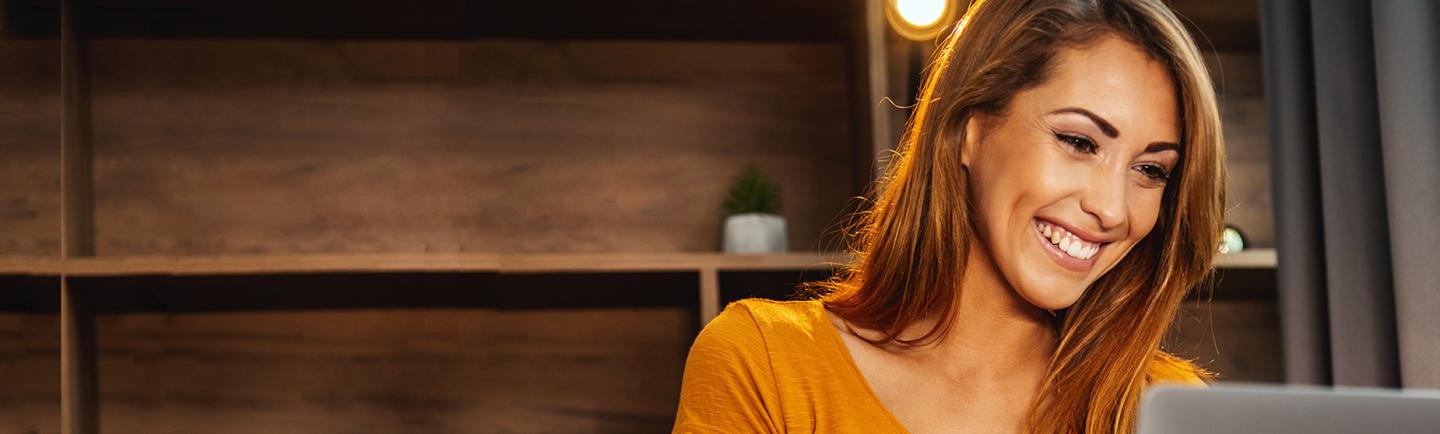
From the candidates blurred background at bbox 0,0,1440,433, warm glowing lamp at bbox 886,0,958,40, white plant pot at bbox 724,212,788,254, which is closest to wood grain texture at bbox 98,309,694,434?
blurred background at bbox 0,0,1440,433

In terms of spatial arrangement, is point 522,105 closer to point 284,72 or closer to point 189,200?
point 284,72

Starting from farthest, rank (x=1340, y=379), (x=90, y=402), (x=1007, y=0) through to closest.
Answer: (x=90, y=402)
(x=1340, y=379)
(x=1007, y=0)

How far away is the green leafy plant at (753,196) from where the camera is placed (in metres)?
2.10

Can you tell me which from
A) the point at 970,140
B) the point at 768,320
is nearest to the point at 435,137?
the point at 768,320

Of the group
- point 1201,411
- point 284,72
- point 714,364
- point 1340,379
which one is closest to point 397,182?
point 284,72

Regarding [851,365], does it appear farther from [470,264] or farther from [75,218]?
[75,218]

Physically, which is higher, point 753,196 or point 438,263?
point 753,196

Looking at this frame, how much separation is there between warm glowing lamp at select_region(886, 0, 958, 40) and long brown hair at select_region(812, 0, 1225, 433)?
62 centimetres

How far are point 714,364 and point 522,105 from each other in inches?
42.9

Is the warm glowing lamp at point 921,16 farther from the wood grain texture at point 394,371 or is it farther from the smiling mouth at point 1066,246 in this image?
the smiling mouth at point 1066,246

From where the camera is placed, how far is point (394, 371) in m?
2.19

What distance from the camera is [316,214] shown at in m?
2.17

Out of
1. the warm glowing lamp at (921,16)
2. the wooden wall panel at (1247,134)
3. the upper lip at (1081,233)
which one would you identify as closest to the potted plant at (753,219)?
the warm glowing lamp at (921,16)

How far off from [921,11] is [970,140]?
0.73 meters
